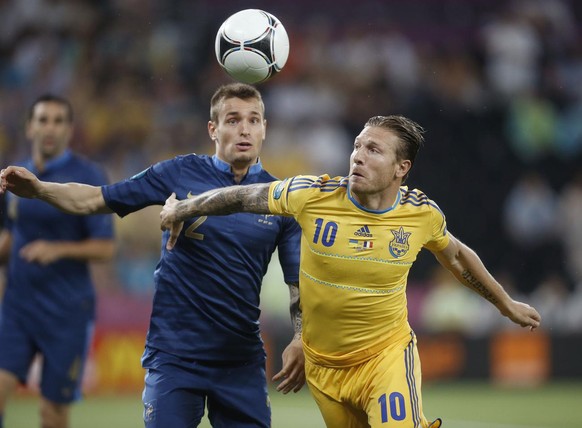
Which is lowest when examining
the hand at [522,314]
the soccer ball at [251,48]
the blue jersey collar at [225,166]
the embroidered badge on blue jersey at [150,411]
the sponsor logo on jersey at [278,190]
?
the embroidered badge on blue jersey at [150,411]

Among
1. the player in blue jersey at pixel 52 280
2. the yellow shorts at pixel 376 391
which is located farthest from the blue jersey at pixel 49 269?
the yellow shorts at pixel 376 391

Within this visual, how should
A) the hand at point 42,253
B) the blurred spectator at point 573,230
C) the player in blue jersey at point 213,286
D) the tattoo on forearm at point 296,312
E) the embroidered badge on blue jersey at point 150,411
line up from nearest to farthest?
the embroidered badge on blue jersey at point 150,411
the player in blue jersey at point 213,286
the tattoo on forearm at point 296,312
the hand at point 42,253
the blurred spectator at point 573,230

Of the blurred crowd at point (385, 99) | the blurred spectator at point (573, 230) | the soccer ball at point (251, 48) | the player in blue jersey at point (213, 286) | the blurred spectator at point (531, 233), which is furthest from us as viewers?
the blurred spectator at point (531, 233)

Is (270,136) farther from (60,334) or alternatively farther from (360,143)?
(360,143)

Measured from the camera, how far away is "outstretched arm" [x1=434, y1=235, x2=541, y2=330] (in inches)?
239

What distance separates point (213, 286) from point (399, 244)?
1.03 metres

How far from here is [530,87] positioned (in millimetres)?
17406

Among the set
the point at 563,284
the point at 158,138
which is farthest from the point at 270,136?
the point at 563,284

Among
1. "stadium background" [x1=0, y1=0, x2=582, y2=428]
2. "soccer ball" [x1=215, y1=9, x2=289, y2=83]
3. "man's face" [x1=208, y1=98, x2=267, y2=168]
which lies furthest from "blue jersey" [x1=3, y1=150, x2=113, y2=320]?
"stadium background" [x1=0, y1=0, x2=582, y2=428]

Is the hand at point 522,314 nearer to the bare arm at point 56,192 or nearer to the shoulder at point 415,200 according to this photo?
the shoulder at point 415,200

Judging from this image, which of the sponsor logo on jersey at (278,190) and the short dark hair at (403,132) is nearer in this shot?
the sponsor logo on jersey at (278,190)

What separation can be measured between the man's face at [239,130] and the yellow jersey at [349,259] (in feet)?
1.24

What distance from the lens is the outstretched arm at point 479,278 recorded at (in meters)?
6.06

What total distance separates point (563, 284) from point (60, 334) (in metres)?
Result: 10.1
